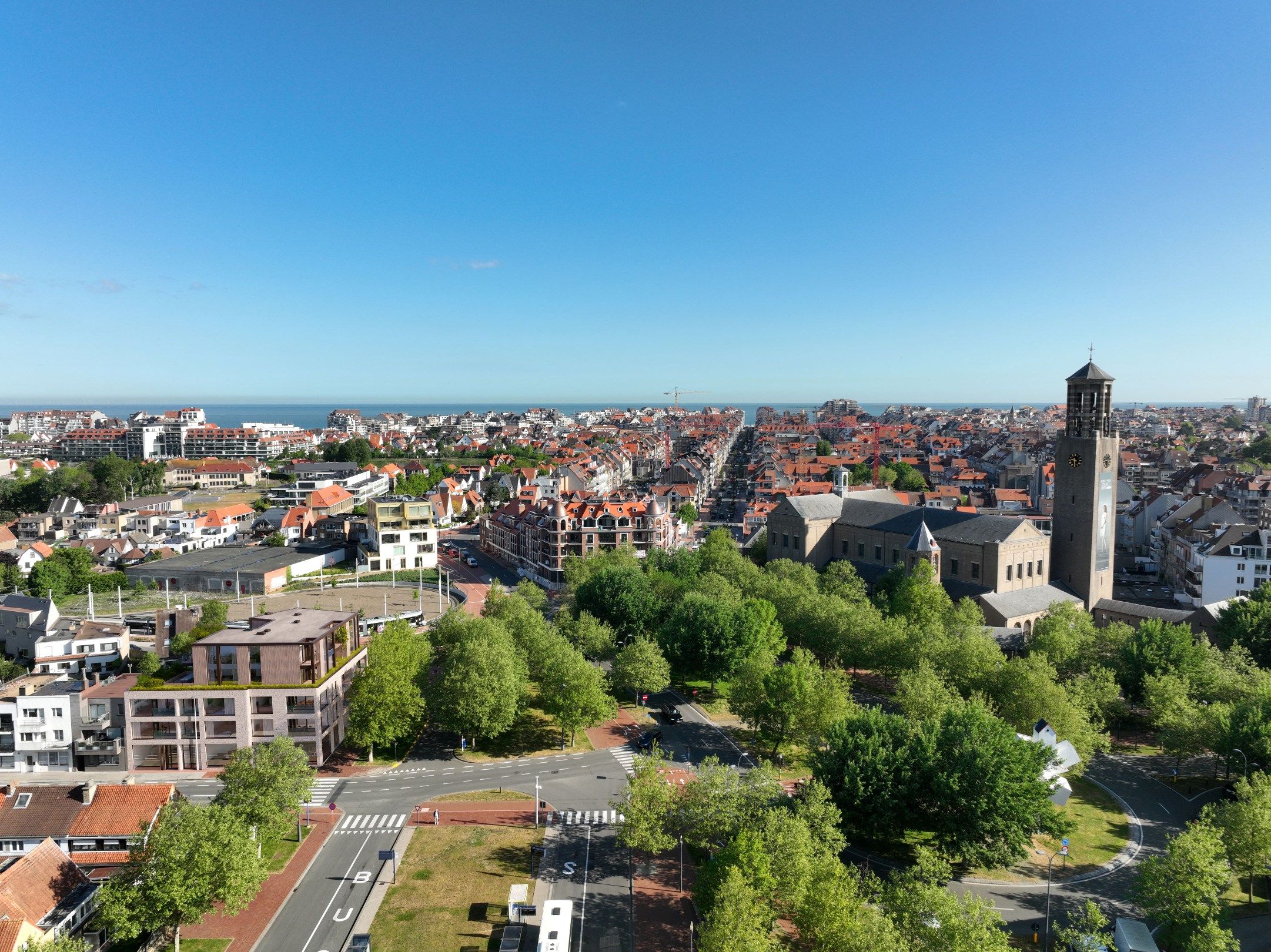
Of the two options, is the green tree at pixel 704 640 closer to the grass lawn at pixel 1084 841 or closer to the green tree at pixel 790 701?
the green tree at pixel 790 701

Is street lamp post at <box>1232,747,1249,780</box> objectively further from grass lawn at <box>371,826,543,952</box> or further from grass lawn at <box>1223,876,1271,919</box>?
grass lawn at <box>371,826,543,952</box>

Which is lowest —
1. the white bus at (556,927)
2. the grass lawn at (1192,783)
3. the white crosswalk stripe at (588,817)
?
the grass lawn at (1192,783)

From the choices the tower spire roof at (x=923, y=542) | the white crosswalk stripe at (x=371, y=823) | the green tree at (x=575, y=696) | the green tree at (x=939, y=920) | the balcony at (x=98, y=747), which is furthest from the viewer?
the tower spire roof at (x=923, y=542)

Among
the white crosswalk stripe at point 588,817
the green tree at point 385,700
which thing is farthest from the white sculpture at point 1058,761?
the green tree at point 385,700

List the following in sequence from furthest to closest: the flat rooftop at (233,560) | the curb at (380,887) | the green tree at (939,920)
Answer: the flat rooftop at (233,560) → the curb at (380,887) → the green tree at (939,920)

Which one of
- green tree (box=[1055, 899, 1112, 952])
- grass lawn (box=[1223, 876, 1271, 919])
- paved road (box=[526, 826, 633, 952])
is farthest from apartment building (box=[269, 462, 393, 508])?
grass lawn (box=[1223, 876, 1271, 919])

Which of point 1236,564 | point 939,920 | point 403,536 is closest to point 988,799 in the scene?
point 939,920

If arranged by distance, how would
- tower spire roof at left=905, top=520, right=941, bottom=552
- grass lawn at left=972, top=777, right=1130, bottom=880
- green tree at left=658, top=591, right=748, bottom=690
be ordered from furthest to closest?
tower spire roof at left=905, top=520, right=941, bottom=552, green tree at left=658, top=591, right=748, bottom=690, grass lawn at left=972, top=777, right=1130, bottom=880
